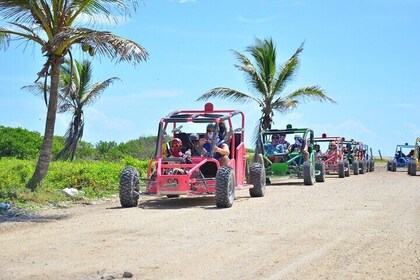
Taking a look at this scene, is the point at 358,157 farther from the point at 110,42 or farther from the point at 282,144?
the point at 110,42

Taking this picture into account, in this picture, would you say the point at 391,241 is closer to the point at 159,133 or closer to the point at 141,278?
the point at 141,278

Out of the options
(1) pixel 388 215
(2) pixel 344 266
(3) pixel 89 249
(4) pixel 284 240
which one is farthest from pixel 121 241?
(1) pixel 388 215

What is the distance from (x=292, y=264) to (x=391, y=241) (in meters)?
2.05

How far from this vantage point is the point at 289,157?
21.1 meters

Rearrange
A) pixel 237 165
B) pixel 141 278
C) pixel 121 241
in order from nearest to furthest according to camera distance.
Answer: pixel 141 278 < pixel 121 241 < pixel 237 165

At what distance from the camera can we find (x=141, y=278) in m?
6.00

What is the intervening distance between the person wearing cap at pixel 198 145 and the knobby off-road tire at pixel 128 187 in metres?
1.61

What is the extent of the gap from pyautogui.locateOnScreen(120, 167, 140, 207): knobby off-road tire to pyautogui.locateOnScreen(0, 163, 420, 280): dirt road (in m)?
0.33

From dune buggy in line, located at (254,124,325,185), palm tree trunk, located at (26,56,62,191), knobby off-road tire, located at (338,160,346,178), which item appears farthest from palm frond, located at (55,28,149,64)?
knobby off-road tire, located at (338,160,346,178)

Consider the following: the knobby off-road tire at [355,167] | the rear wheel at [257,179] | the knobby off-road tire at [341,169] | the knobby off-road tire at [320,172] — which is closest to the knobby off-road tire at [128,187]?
the rear wheel at [257,179]

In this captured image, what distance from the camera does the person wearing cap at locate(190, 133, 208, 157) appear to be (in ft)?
43.8

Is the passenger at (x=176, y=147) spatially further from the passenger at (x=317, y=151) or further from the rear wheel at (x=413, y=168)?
the rear wheel at (x=413, y=168)

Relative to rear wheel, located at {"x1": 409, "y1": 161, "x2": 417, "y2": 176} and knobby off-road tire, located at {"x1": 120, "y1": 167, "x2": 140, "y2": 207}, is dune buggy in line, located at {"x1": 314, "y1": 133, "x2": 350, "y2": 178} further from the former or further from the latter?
knobby off-road tire, located at {"x1": 120, "y1": 167, "x2": 140, "y2": 207}

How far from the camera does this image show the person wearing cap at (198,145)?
525 inches
